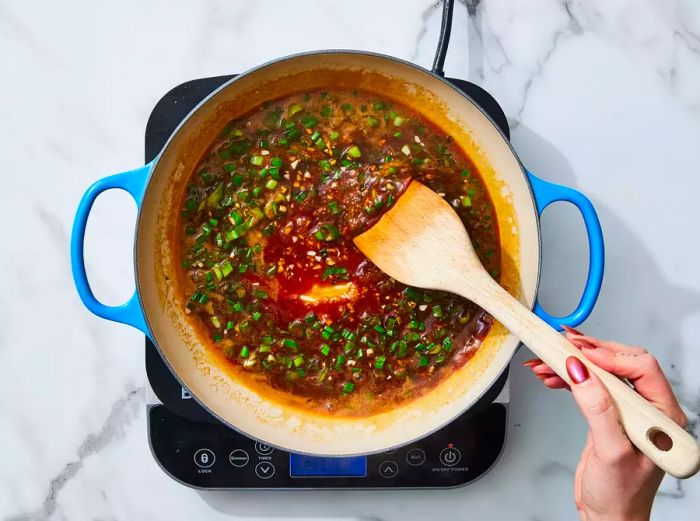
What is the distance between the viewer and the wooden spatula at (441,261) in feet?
4.82

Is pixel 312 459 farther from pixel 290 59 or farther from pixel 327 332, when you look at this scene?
pixel 290 59

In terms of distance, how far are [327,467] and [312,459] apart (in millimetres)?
48

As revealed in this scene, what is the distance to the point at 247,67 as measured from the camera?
1.94 metres

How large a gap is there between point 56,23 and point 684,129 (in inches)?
70.4

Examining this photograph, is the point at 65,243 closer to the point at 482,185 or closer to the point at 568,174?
the point at 482,185

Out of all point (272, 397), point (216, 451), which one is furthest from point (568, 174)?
point (216, 451)

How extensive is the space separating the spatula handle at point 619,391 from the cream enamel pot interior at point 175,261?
0.43 ft

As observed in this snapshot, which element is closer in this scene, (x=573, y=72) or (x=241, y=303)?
(x=241, y=303)

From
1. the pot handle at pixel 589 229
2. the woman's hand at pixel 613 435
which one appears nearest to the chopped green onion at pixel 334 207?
the pot handle at pixel 589 229

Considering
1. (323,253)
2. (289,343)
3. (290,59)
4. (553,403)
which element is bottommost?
(553,403)

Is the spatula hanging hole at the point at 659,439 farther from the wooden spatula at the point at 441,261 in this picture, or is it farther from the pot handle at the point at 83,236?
the pot handle at the point at 83,236

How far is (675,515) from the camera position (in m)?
2.03

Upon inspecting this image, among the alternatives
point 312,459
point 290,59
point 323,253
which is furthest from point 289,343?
point 290,59

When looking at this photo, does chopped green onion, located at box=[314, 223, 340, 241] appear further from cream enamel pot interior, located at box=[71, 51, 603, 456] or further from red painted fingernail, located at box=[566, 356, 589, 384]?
red painted fingernail, located at box=[566, 356, 589, 384]
